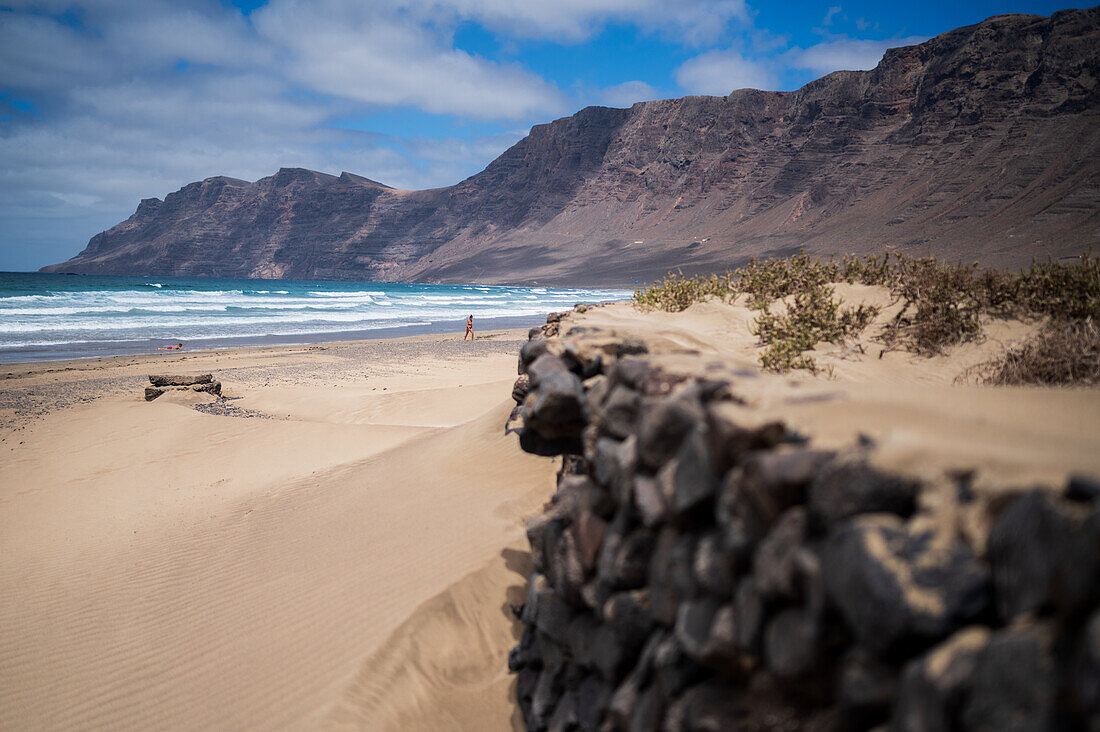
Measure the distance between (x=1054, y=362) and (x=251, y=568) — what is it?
7.17 meters

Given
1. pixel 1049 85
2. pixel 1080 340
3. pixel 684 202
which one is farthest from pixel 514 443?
pixel 684 202

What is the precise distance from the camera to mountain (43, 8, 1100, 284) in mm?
66625

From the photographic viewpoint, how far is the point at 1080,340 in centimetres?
427

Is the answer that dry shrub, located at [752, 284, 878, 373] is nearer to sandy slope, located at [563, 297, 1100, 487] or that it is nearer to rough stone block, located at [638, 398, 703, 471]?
sandy slope, located at [563, 297, 1100, 487]

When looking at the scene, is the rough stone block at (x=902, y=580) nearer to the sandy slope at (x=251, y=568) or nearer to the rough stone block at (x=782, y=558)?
the rough stone block at (x=782, y=558)

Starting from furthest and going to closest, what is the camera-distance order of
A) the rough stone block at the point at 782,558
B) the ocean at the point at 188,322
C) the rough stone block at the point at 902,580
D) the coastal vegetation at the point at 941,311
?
the ocean at the point at 188,322
the coastal vegetation at the point at 941,311
the rough stone block at the point at 782,558
the rough stone block at the point at 902,580

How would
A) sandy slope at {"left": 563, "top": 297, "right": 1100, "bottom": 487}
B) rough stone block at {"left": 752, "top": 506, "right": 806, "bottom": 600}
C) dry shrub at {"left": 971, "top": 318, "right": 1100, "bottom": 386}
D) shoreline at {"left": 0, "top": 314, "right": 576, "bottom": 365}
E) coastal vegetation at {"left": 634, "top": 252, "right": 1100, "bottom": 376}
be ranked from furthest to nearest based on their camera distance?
shoreline at {"left": 0, "top": 314, "right": 576, "bottom": 365}, coastal vegetation at {"left": 634, "top": 252, "right": 1100, "bottom": 376}, dry shrub at {"left": 971, "top": 318, "right": 1100, "bottom": 386}, rough stone block at {"left": 752, "top": 506, "right": 806, "bottom": 600}, sandy slope at {"left": 563, "top": 297, "right": 1100, "bottom": 487}

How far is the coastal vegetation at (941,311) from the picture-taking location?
4293 millimetres

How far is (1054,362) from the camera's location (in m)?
4.16

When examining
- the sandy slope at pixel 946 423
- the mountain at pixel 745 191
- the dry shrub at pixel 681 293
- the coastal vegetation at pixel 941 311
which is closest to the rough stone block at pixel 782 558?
the sandy slope at pixel 946 423

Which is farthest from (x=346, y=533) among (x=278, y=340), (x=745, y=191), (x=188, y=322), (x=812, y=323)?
(x=745, y=191)

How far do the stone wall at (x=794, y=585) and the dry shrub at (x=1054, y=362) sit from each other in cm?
300

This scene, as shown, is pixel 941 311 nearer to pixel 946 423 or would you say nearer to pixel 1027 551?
pixel 946 423

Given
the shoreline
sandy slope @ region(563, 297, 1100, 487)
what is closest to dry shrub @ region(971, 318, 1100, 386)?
sandy slope @ region(563, 297, 1100, 487)
